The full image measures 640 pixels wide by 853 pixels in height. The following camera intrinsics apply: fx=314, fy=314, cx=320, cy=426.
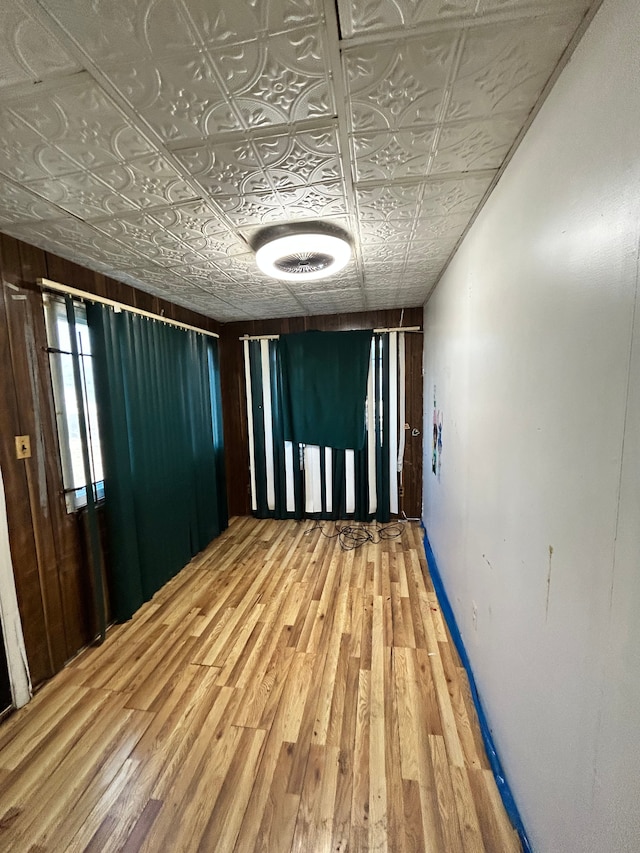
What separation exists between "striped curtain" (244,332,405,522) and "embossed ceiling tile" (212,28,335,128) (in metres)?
2.64

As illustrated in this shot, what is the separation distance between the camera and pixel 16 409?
1.59 metres

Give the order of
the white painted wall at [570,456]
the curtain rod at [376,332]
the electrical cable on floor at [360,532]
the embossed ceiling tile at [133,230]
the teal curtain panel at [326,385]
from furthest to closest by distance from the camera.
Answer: the teal curtain panel at [326,385] → the curtain rod at [376,332] → the electrical cable on floor at [360,532] → the embossed ceiling tile at [133,230] → the white painted wall at [570,456]

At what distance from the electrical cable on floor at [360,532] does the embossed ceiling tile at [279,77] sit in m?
3.08

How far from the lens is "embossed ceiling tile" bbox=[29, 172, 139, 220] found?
117 cm

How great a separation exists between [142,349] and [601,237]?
2602 mm

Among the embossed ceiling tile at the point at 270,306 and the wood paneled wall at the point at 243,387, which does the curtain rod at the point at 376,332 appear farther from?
the embossed ceiling tile at the point at 270,306

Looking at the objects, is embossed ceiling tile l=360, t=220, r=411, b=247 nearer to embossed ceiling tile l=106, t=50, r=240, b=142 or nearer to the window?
embossed ceiling tile l=106, t=50, r=240, b=142

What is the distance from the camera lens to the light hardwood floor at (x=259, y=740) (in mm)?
1090

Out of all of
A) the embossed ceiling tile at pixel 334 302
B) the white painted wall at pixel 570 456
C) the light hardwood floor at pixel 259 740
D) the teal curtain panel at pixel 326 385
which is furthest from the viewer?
the teal curtain panel at pixel 326 385

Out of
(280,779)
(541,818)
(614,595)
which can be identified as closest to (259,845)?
(280,779)

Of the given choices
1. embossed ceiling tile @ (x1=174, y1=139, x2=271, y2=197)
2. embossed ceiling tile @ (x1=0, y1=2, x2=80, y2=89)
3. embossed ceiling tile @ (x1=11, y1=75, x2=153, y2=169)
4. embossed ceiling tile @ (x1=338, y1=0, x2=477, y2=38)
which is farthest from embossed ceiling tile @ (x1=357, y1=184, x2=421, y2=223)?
embossed ceiling tile @ (x1=0, y1=2, x2=80, y2=89)

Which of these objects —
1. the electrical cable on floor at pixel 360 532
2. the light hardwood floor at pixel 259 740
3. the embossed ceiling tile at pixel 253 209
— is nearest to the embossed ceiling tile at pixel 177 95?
the embossed ceiling tile at pixel 253 209

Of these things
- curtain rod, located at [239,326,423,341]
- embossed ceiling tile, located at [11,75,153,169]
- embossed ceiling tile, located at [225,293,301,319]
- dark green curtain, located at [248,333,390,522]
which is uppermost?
embossed ceiling tile, located at [225,293,301,319]

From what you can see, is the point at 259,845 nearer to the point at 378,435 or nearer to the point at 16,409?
the point at 16,409
